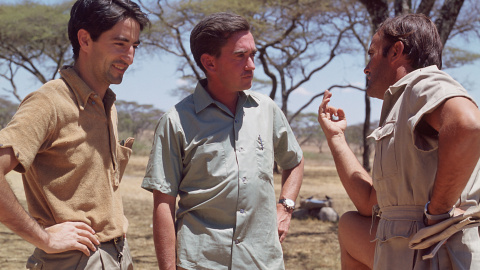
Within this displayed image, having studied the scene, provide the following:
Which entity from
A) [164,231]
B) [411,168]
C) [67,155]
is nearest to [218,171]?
[164,231]

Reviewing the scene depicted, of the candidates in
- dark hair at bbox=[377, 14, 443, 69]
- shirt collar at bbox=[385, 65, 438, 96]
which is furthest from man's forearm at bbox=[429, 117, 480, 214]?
dark hair at bbox=[377, 14, 443, 69]

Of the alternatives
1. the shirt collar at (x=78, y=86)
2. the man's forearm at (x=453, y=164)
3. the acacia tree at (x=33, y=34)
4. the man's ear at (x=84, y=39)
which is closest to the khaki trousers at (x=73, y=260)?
the shirt collar at (x=78, y=86)

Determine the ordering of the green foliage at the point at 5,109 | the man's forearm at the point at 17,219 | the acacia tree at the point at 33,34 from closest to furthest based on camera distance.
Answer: the man's forearm at the point at 17,219, the acacia tree at the point at 33,34, the green foliage at the point at 5,109

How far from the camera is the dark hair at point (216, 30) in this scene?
2268 mm

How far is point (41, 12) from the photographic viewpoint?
20.3 m

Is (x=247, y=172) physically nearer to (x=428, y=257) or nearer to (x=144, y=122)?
(x=428, y=257)

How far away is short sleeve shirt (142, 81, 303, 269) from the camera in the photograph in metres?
2.16

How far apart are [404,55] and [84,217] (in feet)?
4.29

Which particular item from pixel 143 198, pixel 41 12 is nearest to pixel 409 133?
pixel 143 198

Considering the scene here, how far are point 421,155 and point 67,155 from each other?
1199mm

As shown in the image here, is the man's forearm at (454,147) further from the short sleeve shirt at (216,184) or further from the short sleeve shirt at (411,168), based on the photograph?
the short sleeve shirt at (216,184)

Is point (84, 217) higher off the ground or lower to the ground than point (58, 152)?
lower

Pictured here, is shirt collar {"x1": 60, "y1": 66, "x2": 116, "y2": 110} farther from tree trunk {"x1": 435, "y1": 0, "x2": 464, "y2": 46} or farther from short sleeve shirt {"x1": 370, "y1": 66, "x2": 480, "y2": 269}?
tree trunk {"x1": 435, "y1": 0, "x2": 464, "y2": 46}

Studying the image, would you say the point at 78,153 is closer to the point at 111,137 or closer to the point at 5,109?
the point at 111,137
